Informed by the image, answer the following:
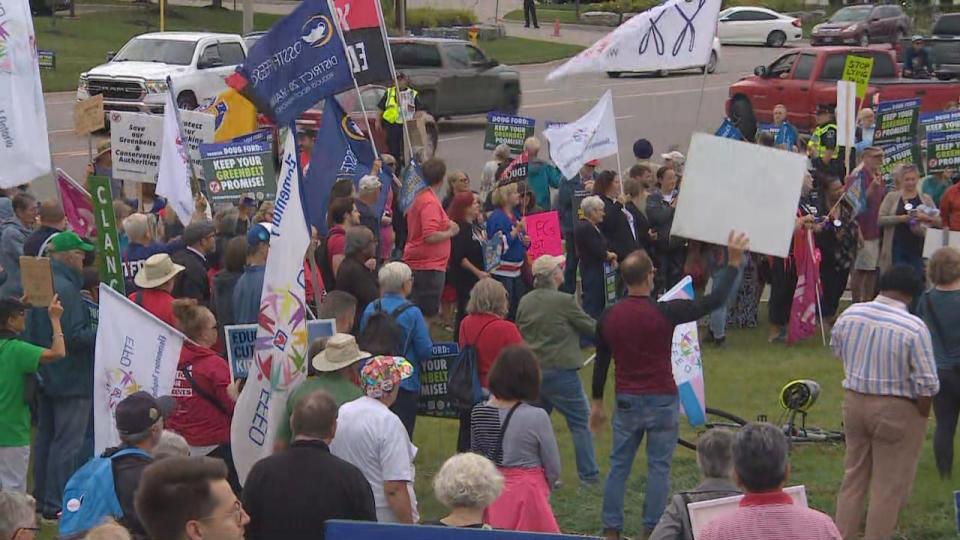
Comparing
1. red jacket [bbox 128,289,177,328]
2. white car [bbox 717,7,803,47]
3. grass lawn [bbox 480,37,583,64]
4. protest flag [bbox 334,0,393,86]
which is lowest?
grass lawn [bbox 480,37,583,64]

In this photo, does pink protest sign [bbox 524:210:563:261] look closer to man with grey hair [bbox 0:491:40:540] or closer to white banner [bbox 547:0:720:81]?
white banner [bbox 547:0:720:81]

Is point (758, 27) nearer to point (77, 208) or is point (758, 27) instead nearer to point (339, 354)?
point (77, 208)

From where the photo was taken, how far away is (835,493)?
32.1 ft

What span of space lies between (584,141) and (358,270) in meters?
5.38

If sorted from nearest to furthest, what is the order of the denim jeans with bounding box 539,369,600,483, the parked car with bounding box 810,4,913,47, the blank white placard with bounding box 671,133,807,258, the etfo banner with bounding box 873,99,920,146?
the blank white placard with bounding box 671,133,807,258 → the denim jeans with bounding box 539,369,600,483 → the etfo banner with bounding box 873,99,920,146 → the parked car with bounding box 810,4,913,47

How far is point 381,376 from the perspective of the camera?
7336 millimetres

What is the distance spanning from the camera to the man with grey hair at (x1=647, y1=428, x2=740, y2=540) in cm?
600

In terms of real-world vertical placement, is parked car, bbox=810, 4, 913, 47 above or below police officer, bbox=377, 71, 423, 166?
below

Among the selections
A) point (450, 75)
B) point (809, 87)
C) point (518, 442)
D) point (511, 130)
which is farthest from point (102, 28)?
point (518, 442)

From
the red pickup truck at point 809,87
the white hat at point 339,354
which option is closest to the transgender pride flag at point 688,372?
the white hat at point 339,354

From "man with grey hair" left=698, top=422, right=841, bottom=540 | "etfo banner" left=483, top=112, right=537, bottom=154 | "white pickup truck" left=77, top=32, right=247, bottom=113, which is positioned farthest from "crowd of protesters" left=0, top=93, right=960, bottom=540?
"white pickup truck" left=77, top=32, right=247, bottom=113

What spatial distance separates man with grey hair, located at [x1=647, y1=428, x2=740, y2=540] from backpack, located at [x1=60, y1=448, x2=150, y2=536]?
7.58 feet

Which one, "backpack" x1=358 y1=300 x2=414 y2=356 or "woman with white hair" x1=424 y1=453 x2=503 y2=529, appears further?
"backpack" x1=358 y1=300 x2=414 y2=356

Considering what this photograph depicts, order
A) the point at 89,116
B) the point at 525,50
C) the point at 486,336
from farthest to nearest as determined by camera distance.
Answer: the point at 525,50 < the point at 89,116 < the point at 486,336
